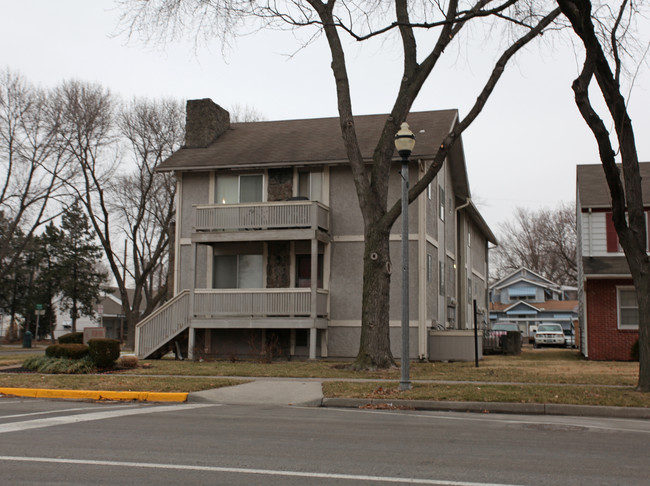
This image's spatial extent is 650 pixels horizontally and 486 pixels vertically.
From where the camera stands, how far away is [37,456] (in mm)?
6863

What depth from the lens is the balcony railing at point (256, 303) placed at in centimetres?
2230

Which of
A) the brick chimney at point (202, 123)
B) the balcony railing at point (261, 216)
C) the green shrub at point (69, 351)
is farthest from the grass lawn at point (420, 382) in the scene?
the brick chimney at point (202, 123)

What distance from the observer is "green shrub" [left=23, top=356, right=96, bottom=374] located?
56.9 feet

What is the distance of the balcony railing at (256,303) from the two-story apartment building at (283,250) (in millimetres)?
33

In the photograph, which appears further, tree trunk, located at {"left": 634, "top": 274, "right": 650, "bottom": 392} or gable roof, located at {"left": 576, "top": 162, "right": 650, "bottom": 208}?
gable roof, located at {"left": 576, "top": 162, "right": 650, "bottom": 208}

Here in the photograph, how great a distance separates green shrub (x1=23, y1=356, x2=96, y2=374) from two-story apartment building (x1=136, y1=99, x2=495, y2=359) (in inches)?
203

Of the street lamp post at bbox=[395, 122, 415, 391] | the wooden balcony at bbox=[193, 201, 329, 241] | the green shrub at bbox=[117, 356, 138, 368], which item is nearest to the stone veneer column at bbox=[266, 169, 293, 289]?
the wooden balcony at bbox=[193, 201, 329, 241]

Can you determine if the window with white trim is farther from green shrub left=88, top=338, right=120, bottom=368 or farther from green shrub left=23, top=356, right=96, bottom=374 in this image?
green shrub left=23, top=356, right=96, bottom=374

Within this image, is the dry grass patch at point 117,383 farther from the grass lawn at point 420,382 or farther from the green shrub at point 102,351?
the green shrub at point 102,351

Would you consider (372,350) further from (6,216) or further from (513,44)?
(6,216)

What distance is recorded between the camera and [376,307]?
58.1 feet

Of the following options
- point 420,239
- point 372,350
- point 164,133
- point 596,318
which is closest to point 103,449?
point 372,350

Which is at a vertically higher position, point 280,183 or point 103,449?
point 280,183

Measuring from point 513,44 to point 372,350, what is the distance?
840 cm
